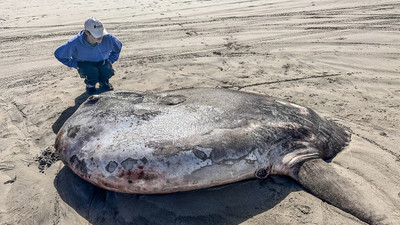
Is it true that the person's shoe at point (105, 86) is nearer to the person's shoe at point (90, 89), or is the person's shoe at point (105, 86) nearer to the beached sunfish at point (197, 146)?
the person's shoe at point (90, 89)

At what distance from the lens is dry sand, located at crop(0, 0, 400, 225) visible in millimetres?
2709

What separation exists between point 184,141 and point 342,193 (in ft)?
5.17

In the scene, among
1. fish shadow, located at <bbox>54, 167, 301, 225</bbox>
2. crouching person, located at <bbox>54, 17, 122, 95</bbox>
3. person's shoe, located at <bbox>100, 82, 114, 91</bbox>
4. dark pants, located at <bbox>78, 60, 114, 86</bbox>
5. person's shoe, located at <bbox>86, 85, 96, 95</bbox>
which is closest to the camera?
fish shadow, located at <bbox>54, 167, 301, 225</bbox>

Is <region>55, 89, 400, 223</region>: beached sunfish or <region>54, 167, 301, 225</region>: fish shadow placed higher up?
<region>55, 89, 400, 223</region>: beached sunfish

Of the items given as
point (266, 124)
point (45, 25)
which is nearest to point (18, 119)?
point (266, 124)

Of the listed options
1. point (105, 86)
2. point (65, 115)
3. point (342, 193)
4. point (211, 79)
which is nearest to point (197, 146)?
point (342, 193)

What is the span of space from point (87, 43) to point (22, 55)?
296 cm

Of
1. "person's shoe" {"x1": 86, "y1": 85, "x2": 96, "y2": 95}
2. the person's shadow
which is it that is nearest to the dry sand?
the person's shadow

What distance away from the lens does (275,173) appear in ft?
9.71

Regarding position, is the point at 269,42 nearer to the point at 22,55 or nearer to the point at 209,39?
the point at 209,39

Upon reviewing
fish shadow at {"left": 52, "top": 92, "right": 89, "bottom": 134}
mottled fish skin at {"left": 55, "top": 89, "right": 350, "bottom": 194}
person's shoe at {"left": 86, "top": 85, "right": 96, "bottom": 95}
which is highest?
mottled fish skin at {"left": 55, "top": 89, "right": 350, "bottom": 194}

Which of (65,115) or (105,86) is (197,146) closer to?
(65,115)

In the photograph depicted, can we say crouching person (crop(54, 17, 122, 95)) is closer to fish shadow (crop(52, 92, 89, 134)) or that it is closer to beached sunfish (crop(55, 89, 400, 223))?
fish shadow (crop(52, 92, 89, 134))

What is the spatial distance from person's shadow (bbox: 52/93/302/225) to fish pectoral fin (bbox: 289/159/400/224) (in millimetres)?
167
